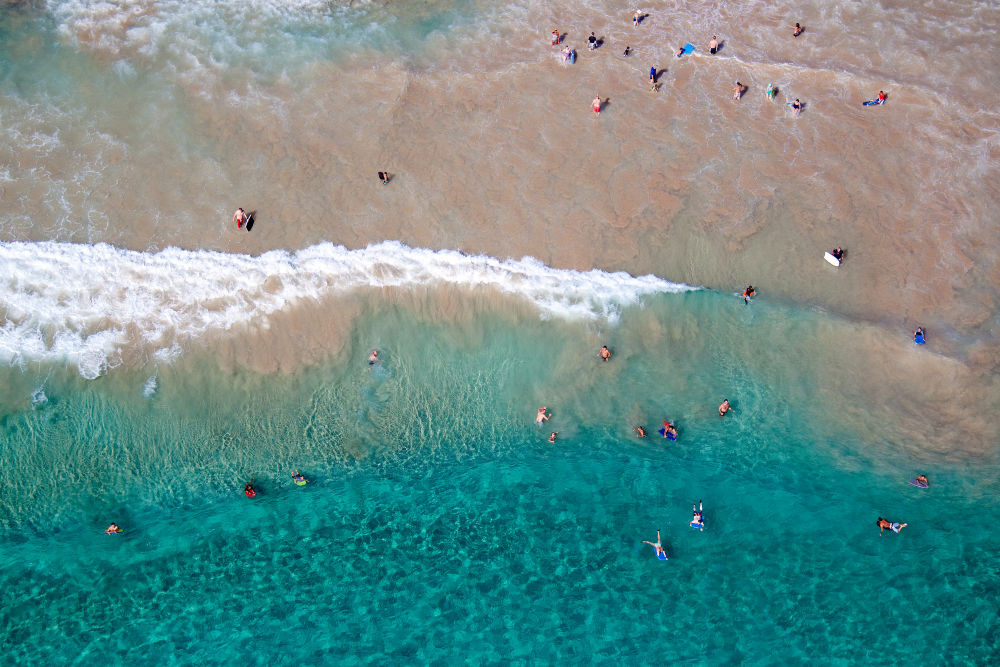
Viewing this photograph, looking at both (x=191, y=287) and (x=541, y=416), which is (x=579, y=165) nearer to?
(x=541, y=416)

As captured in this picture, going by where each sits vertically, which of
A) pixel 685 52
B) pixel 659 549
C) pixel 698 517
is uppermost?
pixel 685 52

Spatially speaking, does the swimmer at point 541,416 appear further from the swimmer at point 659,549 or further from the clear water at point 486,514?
the swimmer at point 659,549

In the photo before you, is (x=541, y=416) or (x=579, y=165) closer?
(x=541, y=416)

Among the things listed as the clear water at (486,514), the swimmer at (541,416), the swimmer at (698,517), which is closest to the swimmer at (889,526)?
the clear water at (486,514)

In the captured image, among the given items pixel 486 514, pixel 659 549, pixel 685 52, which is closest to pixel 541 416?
pixel 486 514

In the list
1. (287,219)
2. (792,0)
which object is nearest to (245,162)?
(287,219)

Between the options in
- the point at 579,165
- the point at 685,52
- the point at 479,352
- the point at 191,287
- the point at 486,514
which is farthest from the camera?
the point at 685,52
